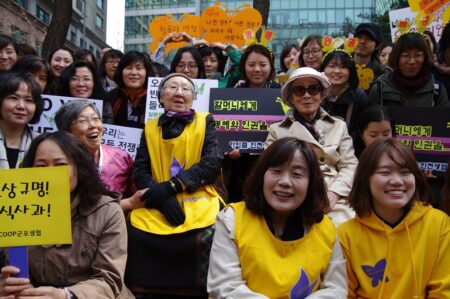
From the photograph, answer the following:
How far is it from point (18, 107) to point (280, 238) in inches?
105

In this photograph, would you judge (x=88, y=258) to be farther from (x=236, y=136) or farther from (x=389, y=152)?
(x=236, y=136)

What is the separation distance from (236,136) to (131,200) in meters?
1.48

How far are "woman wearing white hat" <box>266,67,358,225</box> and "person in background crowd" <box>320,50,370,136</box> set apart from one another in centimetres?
74

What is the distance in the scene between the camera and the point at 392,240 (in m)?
2.88

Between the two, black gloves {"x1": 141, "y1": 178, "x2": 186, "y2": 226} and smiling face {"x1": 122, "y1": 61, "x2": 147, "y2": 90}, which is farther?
smiling face {"x1": 122, "y1": 61, "x2": 147, "y2": 90}

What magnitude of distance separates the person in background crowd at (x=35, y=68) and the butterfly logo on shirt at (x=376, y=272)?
410cm

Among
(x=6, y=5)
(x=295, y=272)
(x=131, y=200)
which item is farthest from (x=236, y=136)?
(x=6, y=5)

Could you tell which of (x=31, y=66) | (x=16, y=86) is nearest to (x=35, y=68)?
(x=31, y=66)

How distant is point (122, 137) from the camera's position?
15.7 feet

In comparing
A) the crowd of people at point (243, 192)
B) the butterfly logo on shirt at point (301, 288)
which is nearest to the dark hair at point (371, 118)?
the crowd of people at point (243, 192)

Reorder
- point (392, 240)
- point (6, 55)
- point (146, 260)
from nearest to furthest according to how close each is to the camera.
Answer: point (392, 240) < point (146, 260) < point (6, 55)

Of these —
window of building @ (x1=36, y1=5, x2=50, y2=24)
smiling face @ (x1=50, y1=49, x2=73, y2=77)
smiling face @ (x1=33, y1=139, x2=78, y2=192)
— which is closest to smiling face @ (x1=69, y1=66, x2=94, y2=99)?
smiling face @ (x1=50, y1=49, x2=73, y2=77)

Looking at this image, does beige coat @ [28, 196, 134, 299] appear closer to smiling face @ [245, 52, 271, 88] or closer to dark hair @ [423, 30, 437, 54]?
smiling face @ [245, 52, 271, 88]

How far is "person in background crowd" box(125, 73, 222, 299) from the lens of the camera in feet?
11.7
